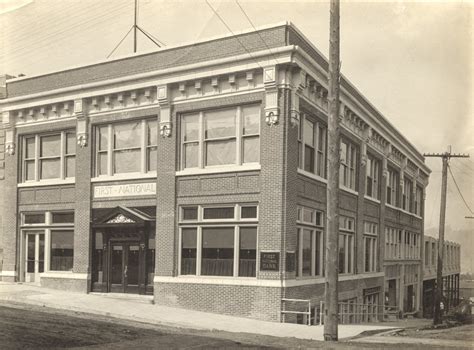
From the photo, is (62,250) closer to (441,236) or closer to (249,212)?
(249,212)

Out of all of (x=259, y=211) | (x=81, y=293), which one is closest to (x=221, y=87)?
(x=259, y=211)

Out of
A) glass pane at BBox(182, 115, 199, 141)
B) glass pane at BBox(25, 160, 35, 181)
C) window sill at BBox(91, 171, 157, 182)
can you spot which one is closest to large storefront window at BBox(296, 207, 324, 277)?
glass pane at BBox(182, 115, 199, 141)

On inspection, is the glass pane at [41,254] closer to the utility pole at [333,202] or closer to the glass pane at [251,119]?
the glass pane at [251,119]

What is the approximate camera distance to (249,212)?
62.0 ft

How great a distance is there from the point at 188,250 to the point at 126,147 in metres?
4.67

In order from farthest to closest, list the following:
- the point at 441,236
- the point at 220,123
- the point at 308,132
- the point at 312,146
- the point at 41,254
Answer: the point at 441,236 < the point at 41,254 < the point at 312,146 < the point at 308,132 < the point at 220,123

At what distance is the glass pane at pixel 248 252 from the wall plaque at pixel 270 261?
50 cm

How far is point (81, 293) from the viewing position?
2136 centimetres

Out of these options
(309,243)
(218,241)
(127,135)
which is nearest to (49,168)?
(127,135)

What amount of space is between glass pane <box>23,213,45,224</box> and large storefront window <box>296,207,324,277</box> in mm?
10506

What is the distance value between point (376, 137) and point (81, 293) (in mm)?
15983

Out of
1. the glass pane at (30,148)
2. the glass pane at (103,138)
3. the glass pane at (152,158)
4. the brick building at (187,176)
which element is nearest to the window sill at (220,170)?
the brick building at (187,176)

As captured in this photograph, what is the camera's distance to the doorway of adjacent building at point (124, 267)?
2114 cm

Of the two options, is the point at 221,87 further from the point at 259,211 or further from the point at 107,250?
the point at 107,250
